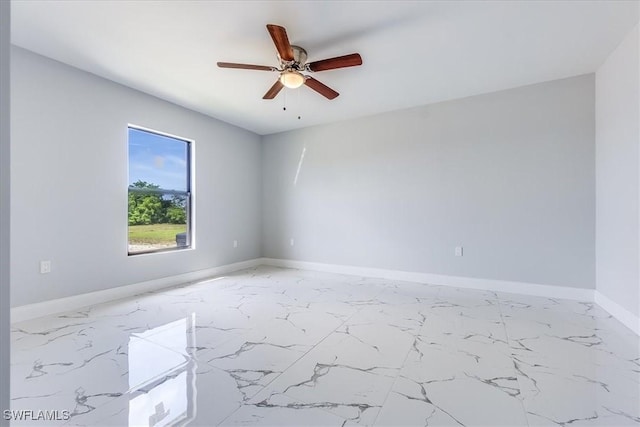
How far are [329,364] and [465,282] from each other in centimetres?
269

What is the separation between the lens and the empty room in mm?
1658

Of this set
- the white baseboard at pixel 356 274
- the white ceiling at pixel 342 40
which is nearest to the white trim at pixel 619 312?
the white baseboard at pixel 356 274

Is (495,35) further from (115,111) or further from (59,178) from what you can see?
(59,178)

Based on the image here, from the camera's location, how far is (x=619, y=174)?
105 inches

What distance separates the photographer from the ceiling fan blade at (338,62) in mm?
2293

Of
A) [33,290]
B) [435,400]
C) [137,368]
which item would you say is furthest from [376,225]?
[33,290]

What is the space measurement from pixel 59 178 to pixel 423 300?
417cm

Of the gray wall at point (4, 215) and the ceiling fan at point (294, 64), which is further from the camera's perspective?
the ceiling fan at point (294, 64)

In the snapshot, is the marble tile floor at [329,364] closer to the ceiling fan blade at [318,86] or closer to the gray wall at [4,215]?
the gray wall at [4,215]

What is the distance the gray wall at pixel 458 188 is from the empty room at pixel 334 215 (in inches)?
1.2

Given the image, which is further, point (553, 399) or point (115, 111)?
point (115, 111)

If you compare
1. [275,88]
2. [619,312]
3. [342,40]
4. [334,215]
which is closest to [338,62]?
[342,40]

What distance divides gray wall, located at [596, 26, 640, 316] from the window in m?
5.10

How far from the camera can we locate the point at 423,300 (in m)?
3.29
